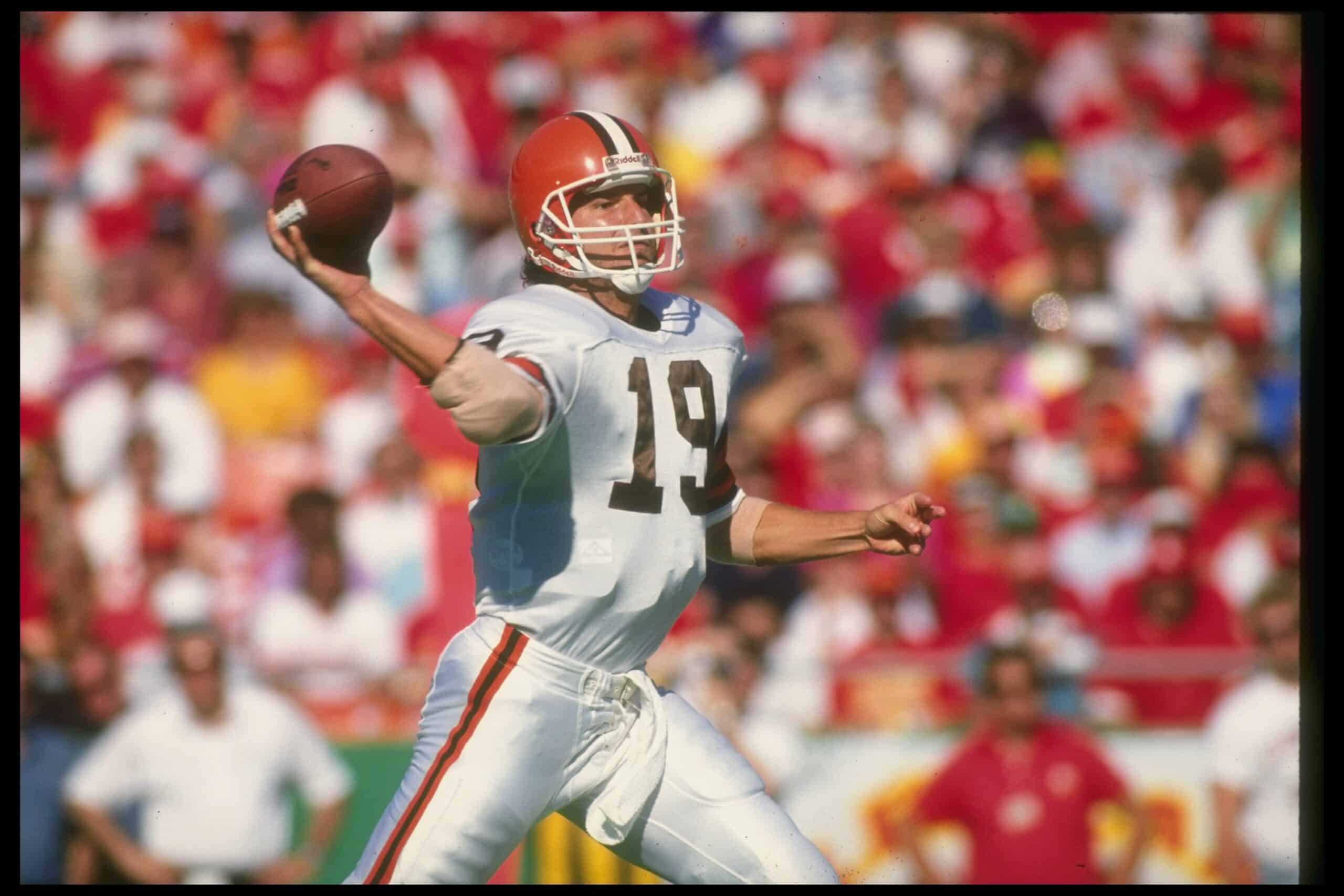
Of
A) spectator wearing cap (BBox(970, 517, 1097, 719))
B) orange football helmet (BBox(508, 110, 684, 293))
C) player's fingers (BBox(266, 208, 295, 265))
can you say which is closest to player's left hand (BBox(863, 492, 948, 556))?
orange football helmet (BBox(508, 110, 684, 293))

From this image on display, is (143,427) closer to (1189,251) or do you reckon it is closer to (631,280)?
(631,280)

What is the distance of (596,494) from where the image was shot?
3689 mm

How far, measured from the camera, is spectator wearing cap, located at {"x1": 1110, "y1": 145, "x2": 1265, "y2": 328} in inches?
380

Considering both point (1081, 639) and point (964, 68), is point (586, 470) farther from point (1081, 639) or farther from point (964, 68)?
point (964, 68)

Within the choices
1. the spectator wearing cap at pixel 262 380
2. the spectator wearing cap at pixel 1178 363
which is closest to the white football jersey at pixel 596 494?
the spectator wearing cap at pixel 262 380

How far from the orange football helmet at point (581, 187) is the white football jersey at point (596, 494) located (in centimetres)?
8

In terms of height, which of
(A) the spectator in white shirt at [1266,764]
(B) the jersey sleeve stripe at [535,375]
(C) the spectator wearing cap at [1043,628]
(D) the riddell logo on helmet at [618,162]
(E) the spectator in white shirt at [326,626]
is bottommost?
(A) the spectator in white shirt at [1266,764]

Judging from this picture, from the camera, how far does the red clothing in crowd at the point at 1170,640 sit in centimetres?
695

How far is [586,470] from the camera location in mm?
3674

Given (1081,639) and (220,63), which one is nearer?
(1081,639)

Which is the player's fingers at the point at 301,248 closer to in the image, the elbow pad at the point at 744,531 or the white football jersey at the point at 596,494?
the white football jersey at the point at 596,494

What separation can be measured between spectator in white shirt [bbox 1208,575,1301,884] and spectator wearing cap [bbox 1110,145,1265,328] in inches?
123
